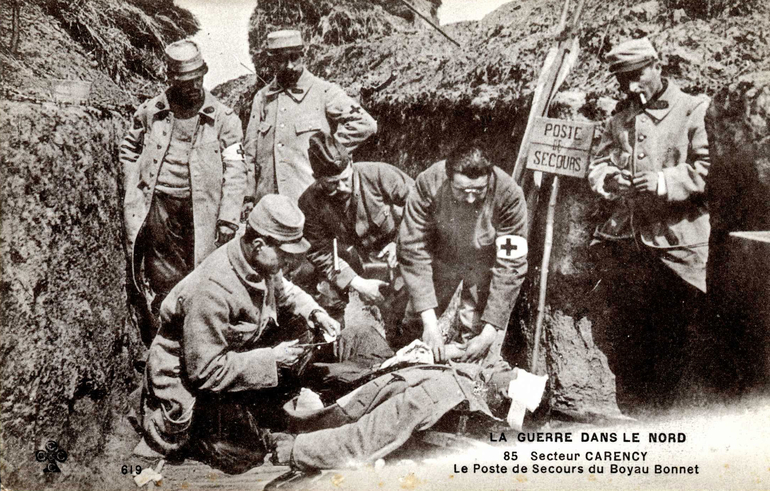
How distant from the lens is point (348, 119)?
5012mm

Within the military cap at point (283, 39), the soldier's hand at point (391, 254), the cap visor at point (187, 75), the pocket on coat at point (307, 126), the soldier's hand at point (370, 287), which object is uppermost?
the military cap at point (283, 39)

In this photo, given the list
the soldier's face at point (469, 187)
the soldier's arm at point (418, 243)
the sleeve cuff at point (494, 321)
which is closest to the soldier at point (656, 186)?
the soldier's face at point (469, 187)

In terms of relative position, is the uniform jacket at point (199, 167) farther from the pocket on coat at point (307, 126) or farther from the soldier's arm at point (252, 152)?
the pocket on coat at point (307, 126)

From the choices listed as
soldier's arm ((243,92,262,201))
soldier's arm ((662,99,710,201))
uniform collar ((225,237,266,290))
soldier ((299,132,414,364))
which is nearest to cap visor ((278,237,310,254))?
uniform collar ((225,237,266,290))

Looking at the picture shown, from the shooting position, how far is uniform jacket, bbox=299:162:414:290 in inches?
189

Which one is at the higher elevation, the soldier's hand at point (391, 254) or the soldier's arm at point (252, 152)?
the soldier's arm at point (252, 152)

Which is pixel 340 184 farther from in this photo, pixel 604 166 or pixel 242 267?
pixel 604 166

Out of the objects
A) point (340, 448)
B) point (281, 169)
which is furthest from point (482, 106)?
point (340, 448)

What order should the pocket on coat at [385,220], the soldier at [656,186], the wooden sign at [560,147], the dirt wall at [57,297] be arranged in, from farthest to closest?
the pocket on coat at [385,220]
the wooden sign at [560,147]
the soldier at [656,186]
the dirt wall at [57,297]

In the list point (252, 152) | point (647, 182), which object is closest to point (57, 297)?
point (252, 152)

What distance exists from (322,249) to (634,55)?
2311mm

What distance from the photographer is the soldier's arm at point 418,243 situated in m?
4.44

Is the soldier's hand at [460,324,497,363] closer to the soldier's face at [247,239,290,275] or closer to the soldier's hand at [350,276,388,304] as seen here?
the soldier's hand at [350,276,388,304]

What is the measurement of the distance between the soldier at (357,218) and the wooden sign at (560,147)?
955 millimetres
